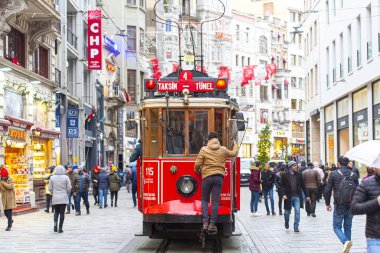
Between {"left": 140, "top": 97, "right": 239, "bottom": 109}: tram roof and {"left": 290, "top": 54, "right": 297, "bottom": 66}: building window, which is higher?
{"left": 290, "top": 54, "right": 297, "bottom": 66}: building window

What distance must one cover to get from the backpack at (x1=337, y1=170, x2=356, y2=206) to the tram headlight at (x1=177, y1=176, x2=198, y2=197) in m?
2.66

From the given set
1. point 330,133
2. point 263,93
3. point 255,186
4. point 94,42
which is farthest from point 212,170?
point 263,93

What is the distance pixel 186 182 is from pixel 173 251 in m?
1.52

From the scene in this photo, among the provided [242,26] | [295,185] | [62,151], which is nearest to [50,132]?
[62,151]

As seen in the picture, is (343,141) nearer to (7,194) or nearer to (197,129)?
(7,194)

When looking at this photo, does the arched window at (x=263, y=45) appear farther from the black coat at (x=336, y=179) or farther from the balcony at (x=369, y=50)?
the black coat at (x=336, y=179)

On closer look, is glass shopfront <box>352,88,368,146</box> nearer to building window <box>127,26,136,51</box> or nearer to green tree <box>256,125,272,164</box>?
green tree <box>256,125,272,164</box>

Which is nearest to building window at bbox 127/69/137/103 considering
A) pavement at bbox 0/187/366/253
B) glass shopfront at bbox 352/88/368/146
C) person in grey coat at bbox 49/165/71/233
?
glass shopfront at bbox 352/88/368/146

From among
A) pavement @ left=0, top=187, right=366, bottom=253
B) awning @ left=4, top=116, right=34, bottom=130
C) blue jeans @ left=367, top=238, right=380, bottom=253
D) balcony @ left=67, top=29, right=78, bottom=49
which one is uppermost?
balcony @ left=67, top=29, right=78, bottom=49

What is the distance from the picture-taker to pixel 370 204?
292 inches

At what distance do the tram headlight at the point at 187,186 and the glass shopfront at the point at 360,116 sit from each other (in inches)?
782

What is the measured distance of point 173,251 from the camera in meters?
14.9

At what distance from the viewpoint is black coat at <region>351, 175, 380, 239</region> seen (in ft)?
24.5

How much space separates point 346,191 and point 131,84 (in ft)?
169
